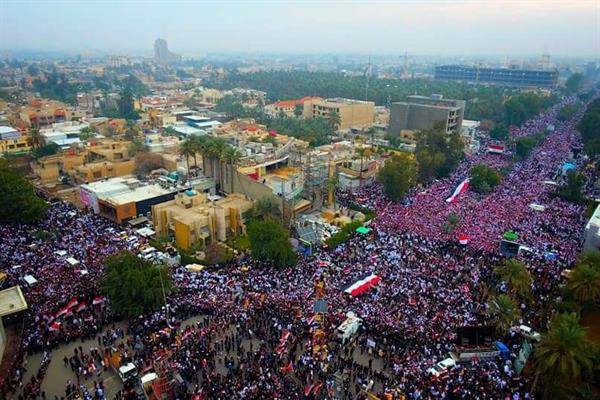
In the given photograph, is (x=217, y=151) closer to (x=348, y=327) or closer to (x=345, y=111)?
(x=348, y=327)

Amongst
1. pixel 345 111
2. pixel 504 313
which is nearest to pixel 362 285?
pixel 504 313

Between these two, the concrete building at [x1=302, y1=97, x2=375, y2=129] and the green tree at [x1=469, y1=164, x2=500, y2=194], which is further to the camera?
the concrete building at [x1=302, y1=97, x2=375, y2=129]

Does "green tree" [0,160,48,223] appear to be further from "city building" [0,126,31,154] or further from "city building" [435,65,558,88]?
"city building" [435,65,558,88]

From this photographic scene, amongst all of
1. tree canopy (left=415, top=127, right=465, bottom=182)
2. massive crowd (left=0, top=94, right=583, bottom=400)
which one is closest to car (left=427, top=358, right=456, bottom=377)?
massive crowd (left=0, top=94, right=583, bottom=400)

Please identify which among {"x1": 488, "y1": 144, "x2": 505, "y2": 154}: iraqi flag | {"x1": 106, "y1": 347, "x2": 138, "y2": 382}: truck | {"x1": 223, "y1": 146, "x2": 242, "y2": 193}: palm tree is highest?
{"x1": 223, "y1": 146, "x2": 242, "y2": 193}: palm tree

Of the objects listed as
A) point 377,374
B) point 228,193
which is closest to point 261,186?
point 228,193

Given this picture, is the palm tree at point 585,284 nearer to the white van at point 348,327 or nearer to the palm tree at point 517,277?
the palm tree at point 517,277
